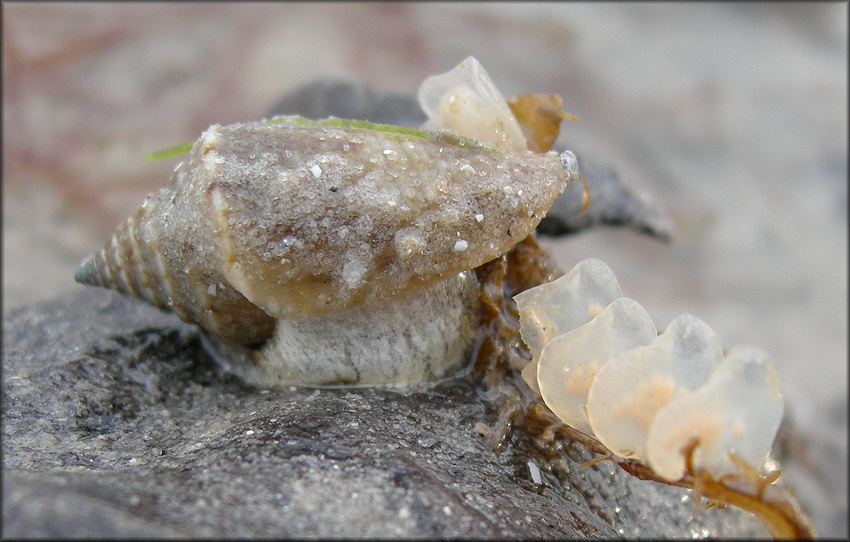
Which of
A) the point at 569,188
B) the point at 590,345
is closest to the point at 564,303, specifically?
the point at 590,345

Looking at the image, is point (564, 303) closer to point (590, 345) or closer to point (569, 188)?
point (590, 345)

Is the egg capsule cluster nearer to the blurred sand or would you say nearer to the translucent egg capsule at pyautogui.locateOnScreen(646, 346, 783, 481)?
the translucent egg capsule at pyautogui.locateOnScreen(646, 346, 783, 481)

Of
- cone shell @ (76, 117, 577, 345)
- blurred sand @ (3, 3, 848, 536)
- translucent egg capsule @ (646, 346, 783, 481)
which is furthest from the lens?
blurred sand @ (3, 3, 848, 536)

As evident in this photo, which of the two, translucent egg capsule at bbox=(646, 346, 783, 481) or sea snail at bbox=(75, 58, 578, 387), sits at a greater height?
sea snail at bbox=(75, 58, 578, 387)

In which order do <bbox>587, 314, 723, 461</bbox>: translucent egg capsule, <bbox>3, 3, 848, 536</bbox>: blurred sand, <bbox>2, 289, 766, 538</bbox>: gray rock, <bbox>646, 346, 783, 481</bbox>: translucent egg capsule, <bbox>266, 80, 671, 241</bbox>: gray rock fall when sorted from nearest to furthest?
<bbox>2, 289, 766, 538</bbox>: gray rock → <bbox>646, 346, 783, 481</bbox>: translucent egg capsule → <bbox>587, 314, 723, 461</bbox>: translucent egg capsule → <bbox>266, 80, 671, 241</bbox>: gray rock → <bbox>3, 3, 848, 536</bbox>: blurred sand

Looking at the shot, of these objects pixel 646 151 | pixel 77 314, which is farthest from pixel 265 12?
pixel 77 314

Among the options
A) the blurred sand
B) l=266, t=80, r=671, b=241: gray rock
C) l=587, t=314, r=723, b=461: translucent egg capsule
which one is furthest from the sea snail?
the blurred sand

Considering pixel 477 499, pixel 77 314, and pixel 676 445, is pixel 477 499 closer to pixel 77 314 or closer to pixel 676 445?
pixel 676 445
